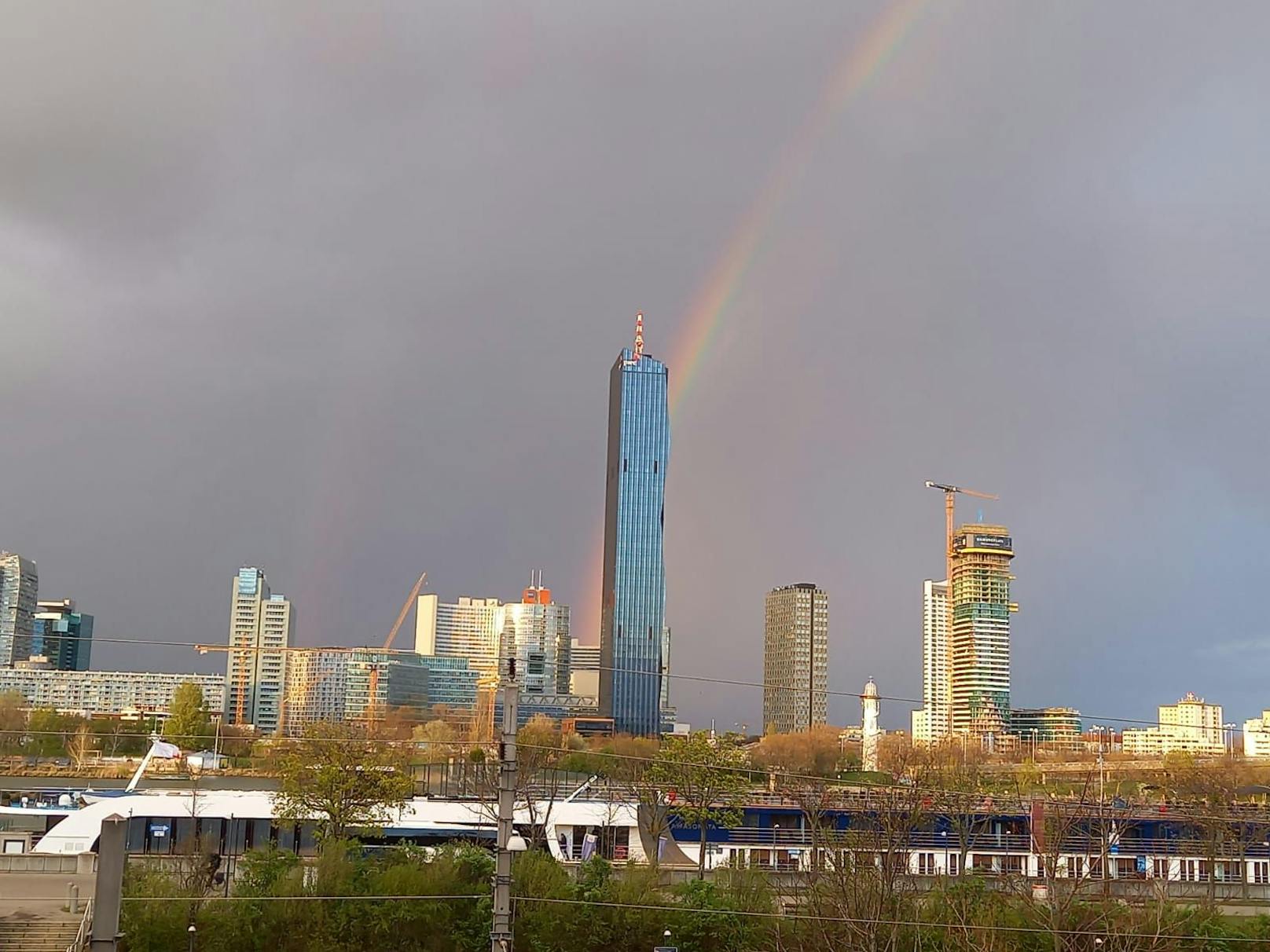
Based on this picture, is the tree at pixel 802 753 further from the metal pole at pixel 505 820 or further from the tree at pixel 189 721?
the metal pole at pixel 505 820

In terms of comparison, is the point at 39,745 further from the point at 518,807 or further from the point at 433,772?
the point at 518,807

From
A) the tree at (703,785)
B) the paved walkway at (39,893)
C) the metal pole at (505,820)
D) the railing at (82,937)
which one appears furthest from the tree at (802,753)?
the metal pole at (505,820)

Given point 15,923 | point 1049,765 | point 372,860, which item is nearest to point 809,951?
point 372,860

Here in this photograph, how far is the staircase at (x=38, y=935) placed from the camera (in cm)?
3325

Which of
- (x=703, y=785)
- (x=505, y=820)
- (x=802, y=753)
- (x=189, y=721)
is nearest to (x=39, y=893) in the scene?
(x=505, y=820)

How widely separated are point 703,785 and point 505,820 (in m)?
35.4

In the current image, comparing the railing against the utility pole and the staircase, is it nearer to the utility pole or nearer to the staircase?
the staircase

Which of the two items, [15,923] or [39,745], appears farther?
[39,745]

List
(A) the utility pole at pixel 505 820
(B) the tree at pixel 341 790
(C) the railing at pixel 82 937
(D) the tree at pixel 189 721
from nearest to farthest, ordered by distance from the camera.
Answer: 1. (A) the utility pole at pixel 505 820
2. (C) the railing at pixel 82 937
3. (B) the tree at pixel 341 790
4. (D) the tree at pixel 189 721

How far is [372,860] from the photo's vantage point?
41344 mm

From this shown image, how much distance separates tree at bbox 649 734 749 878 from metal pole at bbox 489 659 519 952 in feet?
104

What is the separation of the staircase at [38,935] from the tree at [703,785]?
25255mm

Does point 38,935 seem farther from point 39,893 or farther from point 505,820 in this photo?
point 505,820

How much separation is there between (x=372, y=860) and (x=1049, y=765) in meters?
146
